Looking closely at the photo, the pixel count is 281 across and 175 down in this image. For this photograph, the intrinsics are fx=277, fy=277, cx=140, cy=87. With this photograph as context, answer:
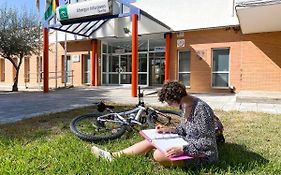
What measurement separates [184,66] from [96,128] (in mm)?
11261

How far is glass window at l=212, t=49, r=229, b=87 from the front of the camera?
46.8ft

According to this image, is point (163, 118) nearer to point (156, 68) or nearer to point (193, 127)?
point (193, 127)

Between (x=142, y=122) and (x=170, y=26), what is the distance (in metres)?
11.3

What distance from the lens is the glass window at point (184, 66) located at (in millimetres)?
15297

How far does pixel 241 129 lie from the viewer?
534cm

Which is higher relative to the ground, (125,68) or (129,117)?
(125,68)

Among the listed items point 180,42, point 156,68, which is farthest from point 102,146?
point 156,68

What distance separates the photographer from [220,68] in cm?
1442

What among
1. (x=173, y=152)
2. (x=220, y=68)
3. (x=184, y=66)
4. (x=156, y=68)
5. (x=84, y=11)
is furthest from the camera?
(x=156, y=68)

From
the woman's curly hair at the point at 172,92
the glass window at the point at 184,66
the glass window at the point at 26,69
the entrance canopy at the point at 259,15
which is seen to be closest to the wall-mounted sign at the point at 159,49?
the glass window at the point at 184,66

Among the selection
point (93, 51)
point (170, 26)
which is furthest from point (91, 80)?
point (170, 26)

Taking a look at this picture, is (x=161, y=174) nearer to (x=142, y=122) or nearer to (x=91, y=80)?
(x=142, y=122)

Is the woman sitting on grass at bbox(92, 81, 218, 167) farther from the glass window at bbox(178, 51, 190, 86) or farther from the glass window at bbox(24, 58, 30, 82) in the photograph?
the glass window at bbox(24, 58, 30, 82)

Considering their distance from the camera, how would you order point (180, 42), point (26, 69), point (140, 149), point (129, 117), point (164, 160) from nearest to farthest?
point (164, 160)
point (140, 149)
point (129, 117)
point (180, 42)
point (26, 69)
